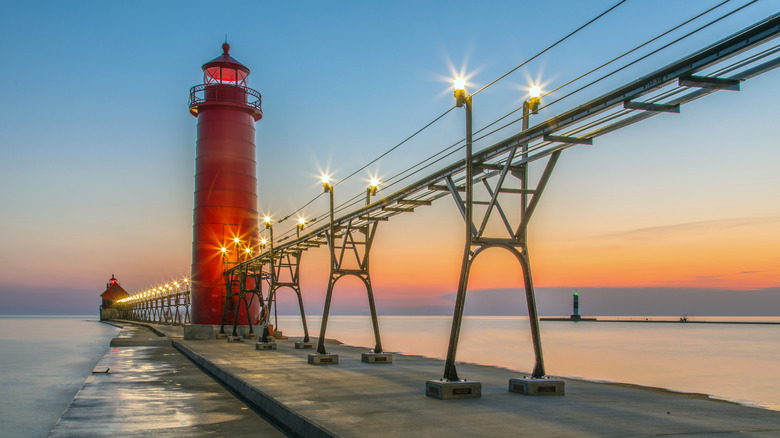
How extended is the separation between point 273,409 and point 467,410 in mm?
3618

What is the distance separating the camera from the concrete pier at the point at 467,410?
817 centimetres

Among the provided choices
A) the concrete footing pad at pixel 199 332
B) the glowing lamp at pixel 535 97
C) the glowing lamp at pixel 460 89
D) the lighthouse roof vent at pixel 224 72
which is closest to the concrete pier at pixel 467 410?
the glowing lamp at pixel 535 97

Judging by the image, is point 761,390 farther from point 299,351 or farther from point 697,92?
point 697,92

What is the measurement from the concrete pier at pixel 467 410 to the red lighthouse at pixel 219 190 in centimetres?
2466

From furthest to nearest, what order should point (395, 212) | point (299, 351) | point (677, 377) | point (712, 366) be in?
1. point (712, 366)
2. point (677, 377)
3. point (299, 351)
4. point (395, 212)

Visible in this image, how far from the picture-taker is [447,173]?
44.1 feet

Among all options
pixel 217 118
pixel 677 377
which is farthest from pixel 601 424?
pixel 217 118

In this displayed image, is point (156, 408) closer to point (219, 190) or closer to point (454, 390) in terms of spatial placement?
point (454, 390)

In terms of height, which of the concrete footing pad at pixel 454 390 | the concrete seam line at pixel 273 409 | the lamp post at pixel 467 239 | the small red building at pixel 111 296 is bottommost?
the small red building at pixel 111 296

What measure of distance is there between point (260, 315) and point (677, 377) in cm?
2651

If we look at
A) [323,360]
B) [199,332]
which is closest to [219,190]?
[199,332]

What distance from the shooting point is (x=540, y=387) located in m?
11.7

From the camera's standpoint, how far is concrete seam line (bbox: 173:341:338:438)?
861 cm

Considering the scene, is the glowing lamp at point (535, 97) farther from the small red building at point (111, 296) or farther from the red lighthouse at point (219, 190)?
the small red building at point (111, 296)
